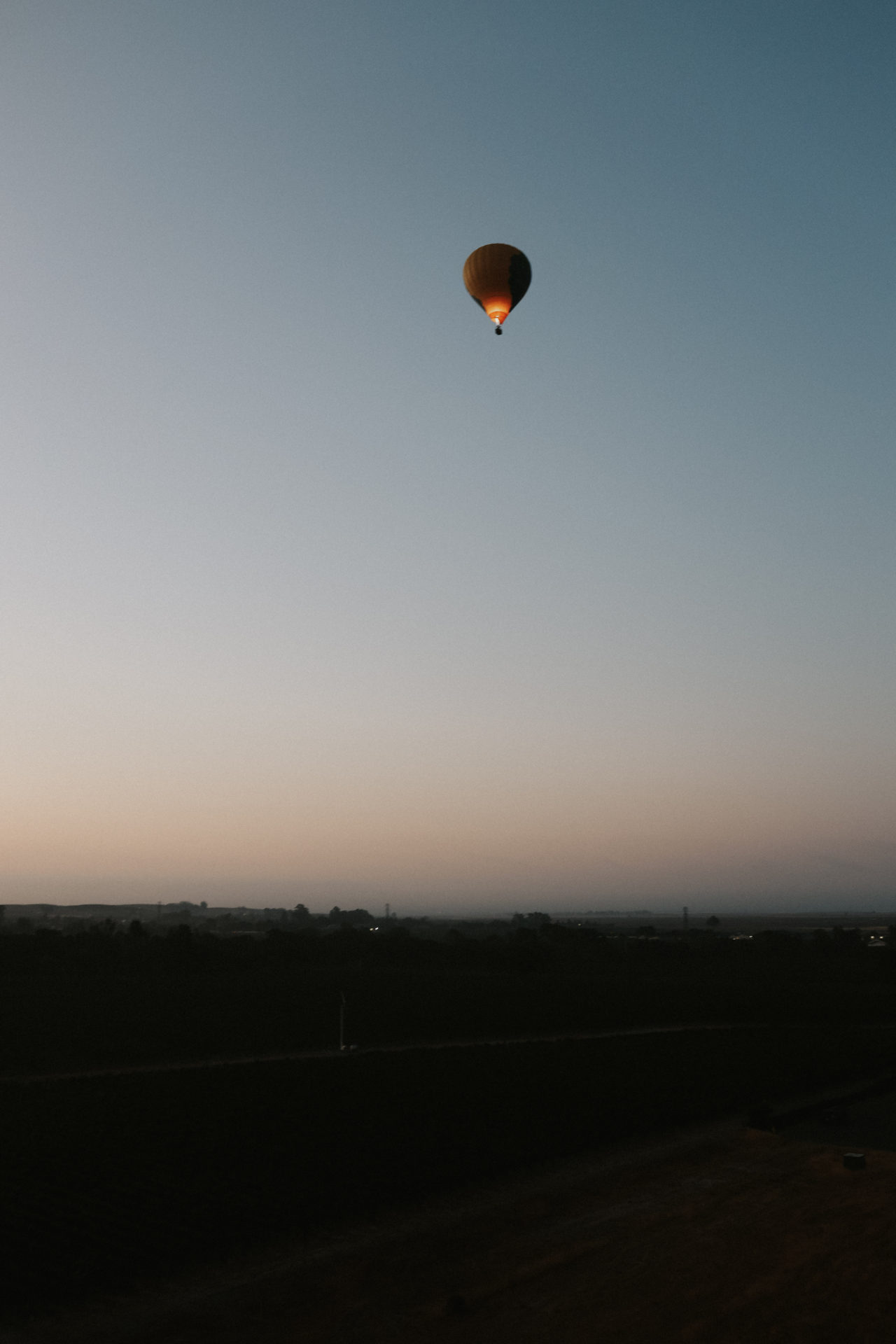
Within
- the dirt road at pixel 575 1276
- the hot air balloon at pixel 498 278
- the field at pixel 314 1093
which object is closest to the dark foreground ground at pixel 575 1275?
the dirt road at pixel 575 1276

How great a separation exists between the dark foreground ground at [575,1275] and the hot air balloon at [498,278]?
80.8 feet

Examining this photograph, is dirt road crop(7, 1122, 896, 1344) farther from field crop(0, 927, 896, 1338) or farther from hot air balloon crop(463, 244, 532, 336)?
hot air balloon crop(463, 244, 532, 336)

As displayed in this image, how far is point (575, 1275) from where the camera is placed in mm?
13031

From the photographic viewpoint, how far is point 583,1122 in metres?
23.1

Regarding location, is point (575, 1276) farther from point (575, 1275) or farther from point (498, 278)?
point (498, 278)

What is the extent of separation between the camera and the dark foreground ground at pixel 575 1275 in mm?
11469

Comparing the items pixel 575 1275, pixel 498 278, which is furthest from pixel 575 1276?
pixel 498 278

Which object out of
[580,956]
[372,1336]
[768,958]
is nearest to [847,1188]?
[372,1336]

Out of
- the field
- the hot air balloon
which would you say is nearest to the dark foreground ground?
the field

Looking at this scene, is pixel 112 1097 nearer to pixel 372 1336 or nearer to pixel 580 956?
pixel 372 1336

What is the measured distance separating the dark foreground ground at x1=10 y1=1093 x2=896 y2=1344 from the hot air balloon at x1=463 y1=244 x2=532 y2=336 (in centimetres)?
2462

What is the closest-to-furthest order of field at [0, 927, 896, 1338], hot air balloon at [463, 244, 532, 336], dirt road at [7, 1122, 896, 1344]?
dirt road at [7, 1122, 896, 1344] → field at [0, 927, 896, 1338] → hot air balloon at [463, 244, 532, 336]

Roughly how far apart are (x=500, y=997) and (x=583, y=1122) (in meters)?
34.9

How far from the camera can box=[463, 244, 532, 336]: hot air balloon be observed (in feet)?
102
